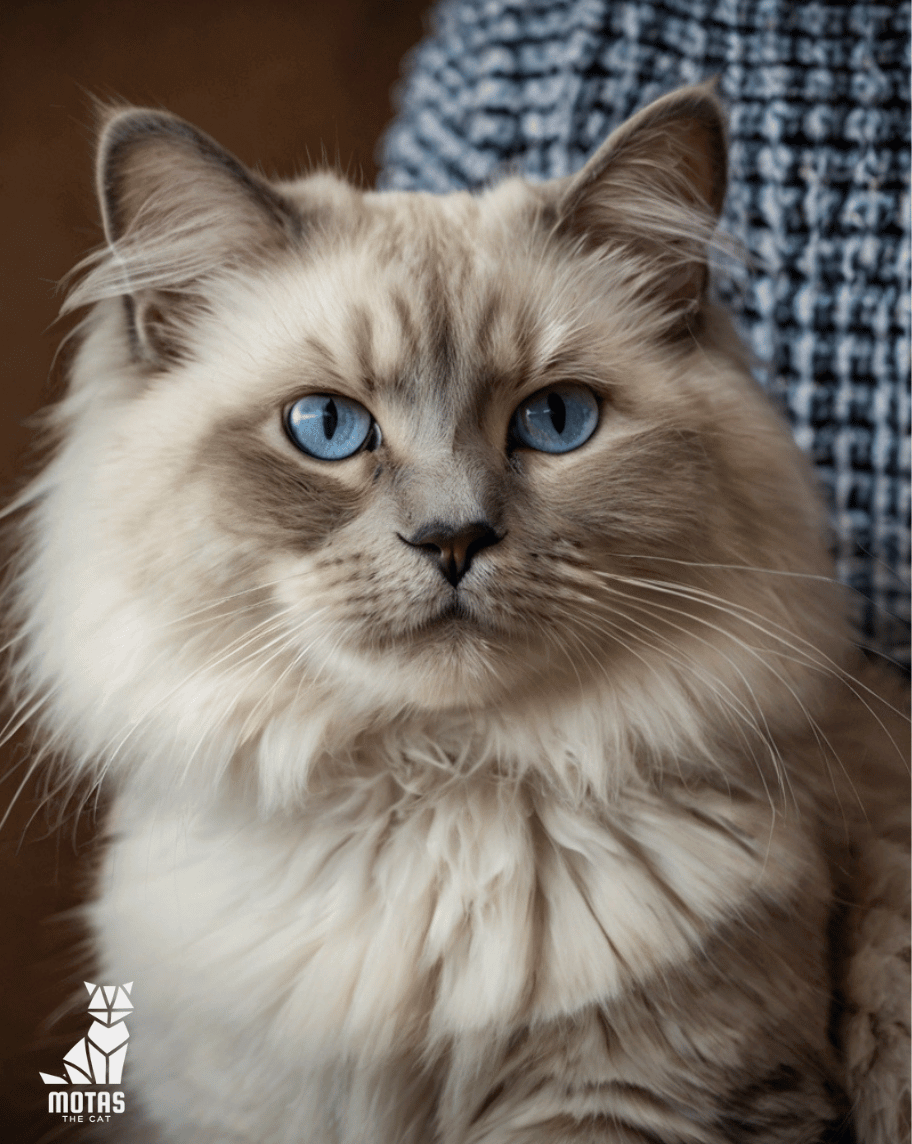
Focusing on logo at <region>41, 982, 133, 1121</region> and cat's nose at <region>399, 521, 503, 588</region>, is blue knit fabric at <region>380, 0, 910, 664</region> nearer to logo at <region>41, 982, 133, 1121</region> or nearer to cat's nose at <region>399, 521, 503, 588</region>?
cat's nose at <region>399, 521, 503, 588</region>

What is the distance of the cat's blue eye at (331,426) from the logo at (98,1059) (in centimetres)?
54

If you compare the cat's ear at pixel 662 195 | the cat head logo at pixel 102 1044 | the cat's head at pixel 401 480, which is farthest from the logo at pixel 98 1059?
the cat's ear at pixel 662 195

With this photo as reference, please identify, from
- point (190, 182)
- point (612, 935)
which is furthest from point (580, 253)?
point (612, 935)

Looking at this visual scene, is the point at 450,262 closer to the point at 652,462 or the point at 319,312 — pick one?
the point at 319,312

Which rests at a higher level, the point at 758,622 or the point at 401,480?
the point at 401,480

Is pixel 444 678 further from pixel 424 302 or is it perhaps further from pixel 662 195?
pixel 662 195

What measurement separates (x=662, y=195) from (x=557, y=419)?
270mm

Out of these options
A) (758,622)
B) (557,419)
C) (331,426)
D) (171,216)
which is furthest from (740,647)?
(171,216)

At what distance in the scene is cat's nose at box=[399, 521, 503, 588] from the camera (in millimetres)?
812

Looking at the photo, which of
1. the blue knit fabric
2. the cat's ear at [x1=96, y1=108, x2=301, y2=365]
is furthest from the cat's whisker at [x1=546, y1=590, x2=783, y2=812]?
the cat's ear at [x1=96, y1=108, x2=301, y2=365]

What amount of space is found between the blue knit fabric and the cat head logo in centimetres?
99

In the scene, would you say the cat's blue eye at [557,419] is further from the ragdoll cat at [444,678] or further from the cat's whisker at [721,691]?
the cat's whisker at [721,691]

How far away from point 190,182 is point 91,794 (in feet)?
2.04

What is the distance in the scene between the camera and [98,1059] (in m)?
0.89
